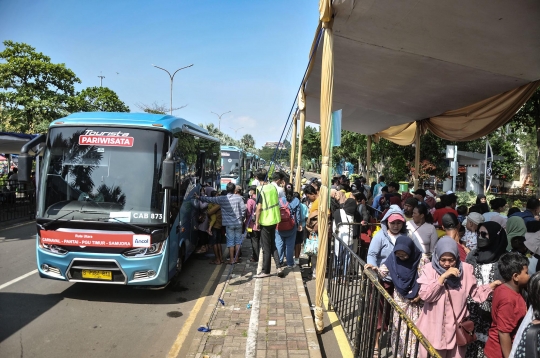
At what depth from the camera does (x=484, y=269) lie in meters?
4.00

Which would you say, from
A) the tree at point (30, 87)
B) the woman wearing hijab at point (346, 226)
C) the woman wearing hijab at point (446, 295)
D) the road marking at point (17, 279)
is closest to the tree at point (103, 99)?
the tree at point (30, 87)

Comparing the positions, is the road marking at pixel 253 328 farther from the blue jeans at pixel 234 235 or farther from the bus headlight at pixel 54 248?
the bus headlight at pixel 54 248

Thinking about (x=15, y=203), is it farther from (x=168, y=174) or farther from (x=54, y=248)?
(x=168, y=174)

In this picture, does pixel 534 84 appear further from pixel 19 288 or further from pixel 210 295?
pixel 19 288

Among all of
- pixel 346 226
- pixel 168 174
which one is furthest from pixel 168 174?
pixel 346 226

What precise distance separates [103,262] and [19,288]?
2.11 meters

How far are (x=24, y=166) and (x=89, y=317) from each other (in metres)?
2.40

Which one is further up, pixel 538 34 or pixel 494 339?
pixel 538 34

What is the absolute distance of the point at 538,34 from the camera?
14.3 ft

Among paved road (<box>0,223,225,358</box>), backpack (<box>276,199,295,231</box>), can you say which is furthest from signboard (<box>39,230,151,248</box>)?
backpack (<box>276,199,295,231</box>)

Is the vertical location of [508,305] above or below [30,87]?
below

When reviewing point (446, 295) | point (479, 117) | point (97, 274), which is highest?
point (479, 117)


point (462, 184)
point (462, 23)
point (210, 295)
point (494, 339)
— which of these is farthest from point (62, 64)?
point (462, 184)

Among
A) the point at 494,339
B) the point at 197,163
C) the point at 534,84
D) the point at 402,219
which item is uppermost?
the point at 534,84
